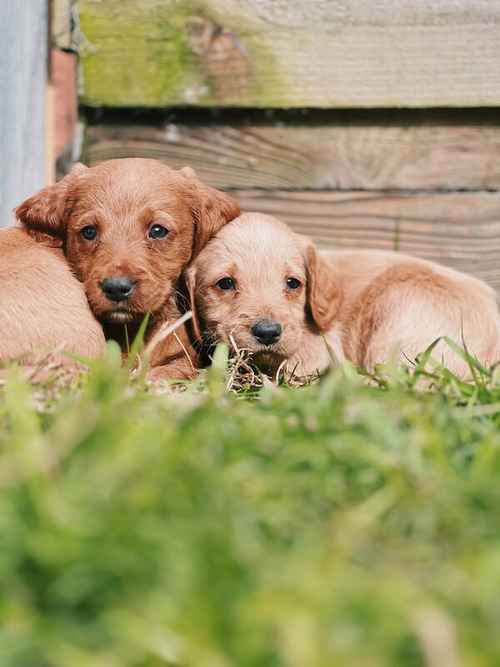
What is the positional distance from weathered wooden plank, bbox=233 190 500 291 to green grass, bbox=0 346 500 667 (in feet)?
8.75

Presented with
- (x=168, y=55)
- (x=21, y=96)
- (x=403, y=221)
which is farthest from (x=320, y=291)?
(x=21, y=96)

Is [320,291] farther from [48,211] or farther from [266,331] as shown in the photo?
[48,211]

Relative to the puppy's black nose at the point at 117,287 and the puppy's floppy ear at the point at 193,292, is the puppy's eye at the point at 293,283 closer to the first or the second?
the puppy's floppy ear at the point at 193,292

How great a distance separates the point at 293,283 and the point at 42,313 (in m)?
1.14

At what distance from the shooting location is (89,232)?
12.3 ft

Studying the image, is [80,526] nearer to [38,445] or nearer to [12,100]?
[38,445]

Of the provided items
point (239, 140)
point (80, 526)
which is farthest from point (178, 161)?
point (80, 526)

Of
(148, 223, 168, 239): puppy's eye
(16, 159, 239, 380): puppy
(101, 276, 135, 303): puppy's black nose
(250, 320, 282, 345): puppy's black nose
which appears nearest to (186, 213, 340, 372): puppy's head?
(250, 320, 282, 345): puppy's black nose

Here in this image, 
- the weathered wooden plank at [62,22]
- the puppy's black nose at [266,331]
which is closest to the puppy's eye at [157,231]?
the puppy's black nose at [266,331]

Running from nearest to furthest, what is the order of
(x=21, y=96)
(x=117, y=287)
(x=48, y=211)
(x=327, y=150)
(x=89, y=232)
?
(x=117, y=287), (x=89, y=232), (x=48, y=211), (x=21, y=96), (x=327, y=150)

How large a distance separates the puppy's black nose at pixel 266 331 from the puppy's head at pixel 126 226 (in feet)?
1.36

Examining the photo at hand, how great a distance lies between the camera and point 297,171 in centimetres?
476

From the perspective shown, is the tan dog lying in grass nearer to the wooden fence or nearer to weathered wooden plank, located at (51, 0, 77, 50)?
the wooden fence

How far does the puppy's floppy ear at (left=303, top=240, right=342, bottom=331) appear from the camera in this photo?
408 centimetres
